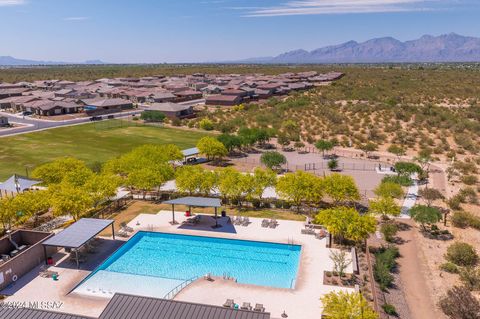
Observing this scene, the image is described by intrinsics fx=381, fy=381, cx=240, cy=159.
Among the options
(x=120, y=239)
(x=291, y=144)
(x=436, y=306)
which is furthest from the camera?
(x=291, y=144)

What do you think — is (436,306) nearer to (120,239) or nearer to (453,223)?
(453,223)

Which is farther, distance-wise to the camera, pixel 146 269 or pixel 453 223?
pixel 453 223

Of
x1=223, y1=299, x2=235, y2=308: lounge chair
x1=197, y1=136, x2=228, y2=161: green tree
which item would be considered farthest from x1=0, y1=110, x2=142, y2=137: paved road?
x1=223, y1=299, x2=235, y2=308: lounge chair

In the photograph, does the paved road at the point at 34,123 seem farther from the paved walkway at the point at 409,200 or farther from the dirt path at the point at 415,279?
the dirt path at the point at 415,279

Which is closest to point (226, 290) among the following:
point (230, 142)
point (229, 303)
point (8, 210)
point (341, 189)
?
point (229, 303)

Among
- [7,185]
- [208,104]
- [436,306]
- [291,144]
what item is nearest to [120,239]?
[7,185]

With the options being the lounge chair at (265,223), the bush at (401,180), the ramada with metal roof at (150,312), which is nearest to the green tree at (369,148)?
the bush at (401,180)

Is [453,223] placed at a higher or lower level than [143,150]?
lower
